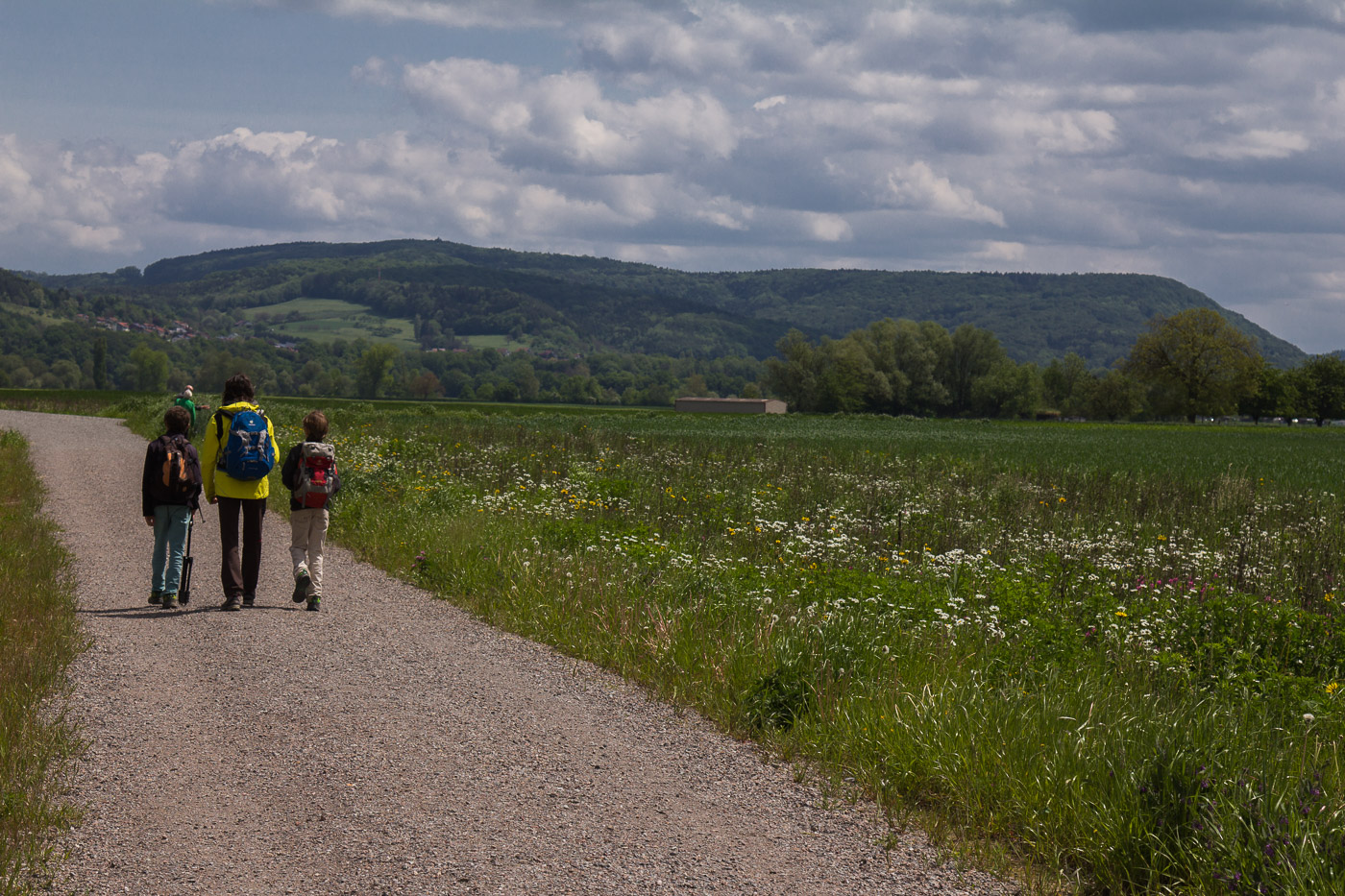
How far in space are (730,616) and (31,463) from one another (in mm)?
21032

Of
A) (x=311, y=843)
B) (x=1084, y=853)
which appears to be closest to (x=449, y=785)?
(x=311, y=843)

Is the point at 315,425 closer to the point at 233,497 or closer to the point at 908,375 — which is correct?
the point at 233,497

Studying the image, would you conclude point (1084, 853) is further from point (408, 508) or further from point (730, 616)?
point (408, 508)

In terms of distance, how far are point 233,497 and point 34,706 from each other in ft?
12.4

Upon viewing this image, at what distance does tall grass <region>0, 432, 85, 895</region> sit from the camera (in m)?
4.41

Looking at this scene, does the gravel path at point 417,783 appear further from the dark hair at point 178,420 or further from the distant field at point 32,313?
the distant field at point 32,313

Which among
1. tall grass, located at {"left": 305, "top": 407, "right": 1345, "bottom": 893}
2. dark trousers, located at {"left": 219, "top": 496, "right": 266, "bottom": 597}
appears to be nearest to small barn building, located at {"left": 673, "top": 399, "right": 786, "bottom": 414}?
tall grass, located at {"left": 305, "top": 407, "right": 1345, "bottom": 893}

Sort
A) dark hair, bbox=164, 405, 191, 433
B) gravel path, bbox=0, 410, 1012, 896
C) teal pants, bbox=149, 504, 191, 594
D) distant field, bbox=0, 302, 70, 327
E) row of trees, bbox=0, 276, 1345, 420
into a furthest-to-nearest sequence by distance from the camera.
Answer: distant field, bbox=0, 302, 70, 327
row of trees, bbox=0, 276, 1345, 420
teal pants, bbox=149, 504, 191, 594
dark hair, bbox=164, 405, 191, 433
gravel path, bbox=0, 410, 1012, 896

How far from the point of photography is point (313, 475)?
9.96 meters

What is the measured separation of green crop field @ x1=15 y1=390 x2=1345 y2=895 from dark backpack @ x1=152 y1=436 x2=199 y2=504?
2.64 meters

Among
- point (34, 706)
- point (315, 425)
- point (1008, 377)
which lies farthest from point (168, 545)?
point (1008, 377)

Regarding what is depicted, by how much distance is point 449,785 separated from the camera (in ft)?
17.3

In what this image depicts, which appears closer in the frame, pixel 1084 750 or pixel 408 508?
pixel 1084 750

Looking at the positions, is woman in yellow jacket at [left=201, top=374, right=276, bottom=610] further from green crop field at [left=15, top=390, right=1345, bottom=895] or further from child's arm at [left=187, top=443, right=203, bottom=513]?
green crop field at [left=15, top=390, right=1345, bottom=895]
